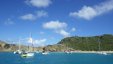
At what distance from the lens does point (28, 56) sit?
447 ft

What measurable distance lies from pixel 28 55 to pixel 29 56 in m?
1.81

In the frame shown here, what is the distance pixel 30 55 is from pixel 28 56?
232 cm

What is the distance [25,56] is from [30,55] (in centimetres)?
450

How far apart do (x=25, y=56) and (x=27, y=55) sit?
4.19 ft

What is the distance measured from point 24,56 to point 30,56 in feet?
16.1

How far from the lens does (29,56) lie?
138 meters

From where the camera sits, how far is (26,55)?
5290 inches

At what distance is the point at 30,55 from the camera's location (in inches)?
5453

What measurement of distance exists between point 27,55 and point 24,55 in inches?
63.7

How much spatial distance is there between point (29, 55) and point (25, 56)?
3.33m

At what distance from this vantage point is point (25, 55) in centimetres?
13462

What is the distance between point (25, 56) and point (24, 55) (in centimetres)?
81

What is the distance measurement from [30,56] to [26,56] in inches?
190

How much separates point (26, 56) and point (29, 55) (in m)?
3.17
